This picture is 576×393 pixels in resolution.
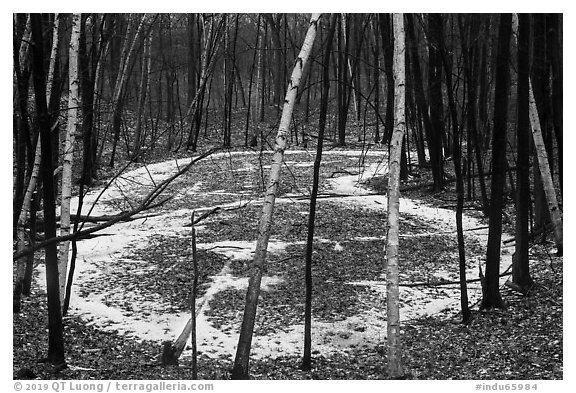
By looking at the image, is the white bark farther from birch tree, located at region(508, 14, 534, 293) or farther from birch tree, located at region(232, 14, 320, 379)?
birch tree, located at region(232, 14, 320, 379)

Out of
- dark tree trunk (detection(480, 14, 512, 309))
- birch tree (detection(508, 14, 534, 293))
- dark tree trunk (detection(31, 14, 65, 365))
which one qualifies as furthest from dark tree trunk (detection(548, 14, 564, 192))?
dark tree trunk (detection(31, 14, 65, 365))

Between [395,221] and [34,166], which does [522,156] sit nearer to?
[395,221]

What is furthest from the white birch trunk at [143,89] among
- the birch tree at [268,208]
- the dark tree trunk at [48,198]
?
the birch tree at [268,208]

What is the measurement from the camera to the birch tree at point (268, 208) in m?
6.18

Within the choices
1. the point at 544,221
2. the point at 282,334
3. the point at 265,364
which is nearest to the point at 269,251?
the point at 282,334

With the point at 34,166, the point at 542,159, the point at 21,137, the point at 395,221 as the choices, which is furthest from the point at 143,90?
the point at 395,221

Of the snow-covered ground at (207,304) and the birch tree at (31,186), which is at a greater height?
the birch tree at (31,186)

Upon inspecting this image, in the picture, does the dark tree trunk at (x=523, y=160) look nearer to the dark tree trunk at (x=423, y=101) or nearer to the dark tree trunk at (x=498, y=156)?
the dark tree trunk at (x=498, y=156)

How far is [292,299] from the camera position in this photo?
9023mm

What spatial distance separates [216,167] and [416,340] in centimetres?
922

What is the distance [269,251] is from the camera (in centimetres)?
1075

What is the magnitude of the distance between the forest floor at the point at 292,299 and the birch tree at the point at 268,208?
0.45 meters

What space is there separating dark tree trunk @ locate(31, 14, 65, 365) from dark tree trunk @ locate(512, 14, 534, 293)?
5.34 metres

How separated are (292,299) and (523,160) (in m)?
3.84
